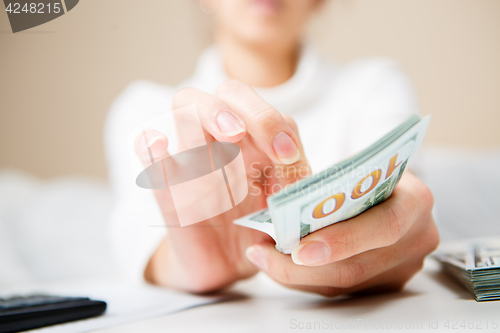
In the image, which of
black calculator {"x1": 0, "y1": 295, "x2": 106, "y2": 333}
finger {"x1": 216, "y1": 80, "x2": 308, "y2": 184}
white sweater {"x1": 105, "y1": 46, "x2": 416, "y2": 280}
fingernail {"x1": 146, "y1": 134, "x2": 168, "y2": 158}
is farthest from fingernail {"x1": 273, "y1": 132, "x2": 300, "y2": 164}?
white sweater {"x1": 105, "y1": 46, "x2": 416, "y2": 280}

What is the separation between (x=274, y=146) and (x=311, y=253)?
100 millimetres

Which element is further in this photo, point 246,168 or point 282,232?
point 246,168

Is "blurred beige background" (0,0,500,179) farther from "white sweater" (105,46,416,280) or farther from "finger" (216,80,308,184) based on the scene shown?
"finger" (216,80,308,184)

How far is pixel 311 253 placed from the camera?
0.27 m

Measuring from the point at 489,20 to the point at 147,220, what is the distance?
151 centimetres

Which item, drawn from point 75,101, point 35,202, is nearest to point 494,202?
point 75,101

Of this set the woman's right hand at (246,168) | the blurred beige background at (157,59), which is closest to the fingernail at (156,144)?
the woman's right hand at (246,168)

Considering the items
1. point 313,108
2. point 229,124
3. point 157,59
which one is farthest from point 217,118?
point 157,59

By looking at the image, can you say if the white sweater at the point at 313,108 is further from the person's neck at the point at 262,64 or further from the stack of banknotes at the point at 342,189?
the stack of banknotes at the point at 342,189

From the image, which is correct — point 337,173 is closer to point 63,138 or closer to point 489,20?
point 63,138

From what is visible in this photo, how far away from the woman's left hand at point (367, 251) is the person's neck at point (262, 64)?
0.59 m

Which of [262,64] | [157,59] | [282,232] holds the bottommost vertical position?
[282,232]

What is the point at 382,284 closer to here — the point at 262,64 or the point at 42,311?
the point at 42,311

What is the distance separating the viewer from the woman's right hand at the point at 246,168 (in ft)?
0.95
